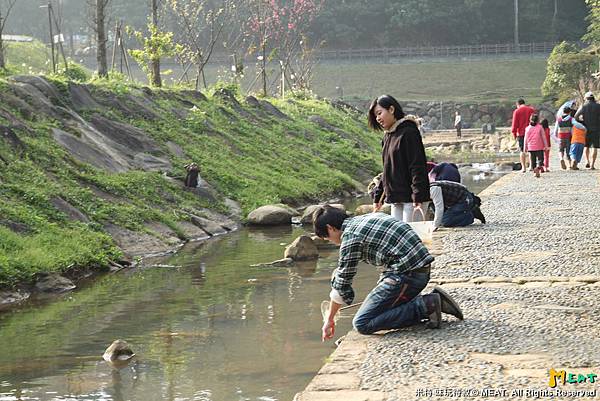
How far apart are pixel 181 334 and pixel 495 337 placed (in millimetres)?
3889

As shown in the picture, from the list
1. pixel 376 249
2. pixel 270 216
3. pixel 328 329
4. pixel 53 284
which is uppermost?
pixel 376 249

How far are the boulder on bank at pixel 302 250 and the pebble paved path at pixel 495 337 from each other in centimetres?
279

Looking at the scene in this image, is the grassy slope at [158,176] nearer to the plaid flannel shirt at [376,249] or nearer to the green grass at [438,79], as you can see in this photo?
the plaid flannel shirt at [376,249]

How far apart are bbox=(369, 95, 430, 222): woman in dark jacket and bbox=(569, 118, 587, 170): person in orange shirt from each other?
44.0 ft

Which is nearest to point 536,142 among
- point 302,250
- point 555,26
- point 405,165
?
point 302,250

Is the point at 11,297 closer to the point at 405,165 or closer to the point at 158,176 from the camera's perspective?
the point at 405,165

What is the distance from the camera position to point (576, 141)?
2306cm

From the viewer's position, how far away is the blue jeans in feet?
24.7

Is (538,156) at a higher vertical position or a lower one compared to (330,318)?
lower

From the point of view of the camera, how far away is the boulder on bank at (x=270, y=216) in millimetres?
19484

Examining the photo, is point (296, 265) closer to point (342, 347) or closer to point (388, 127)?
point (388, 127)

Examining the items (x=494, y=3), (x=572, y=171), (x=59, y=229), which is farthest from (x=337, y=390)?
(x=494, y=3)

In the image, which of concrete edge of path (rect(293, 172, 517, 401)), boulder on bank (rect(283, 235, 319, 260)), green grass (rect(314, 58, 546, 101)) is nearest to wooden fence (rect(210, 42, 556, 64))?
green grass (rect(314, 58, 546, 101))

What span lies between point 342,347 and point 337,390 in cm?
109
